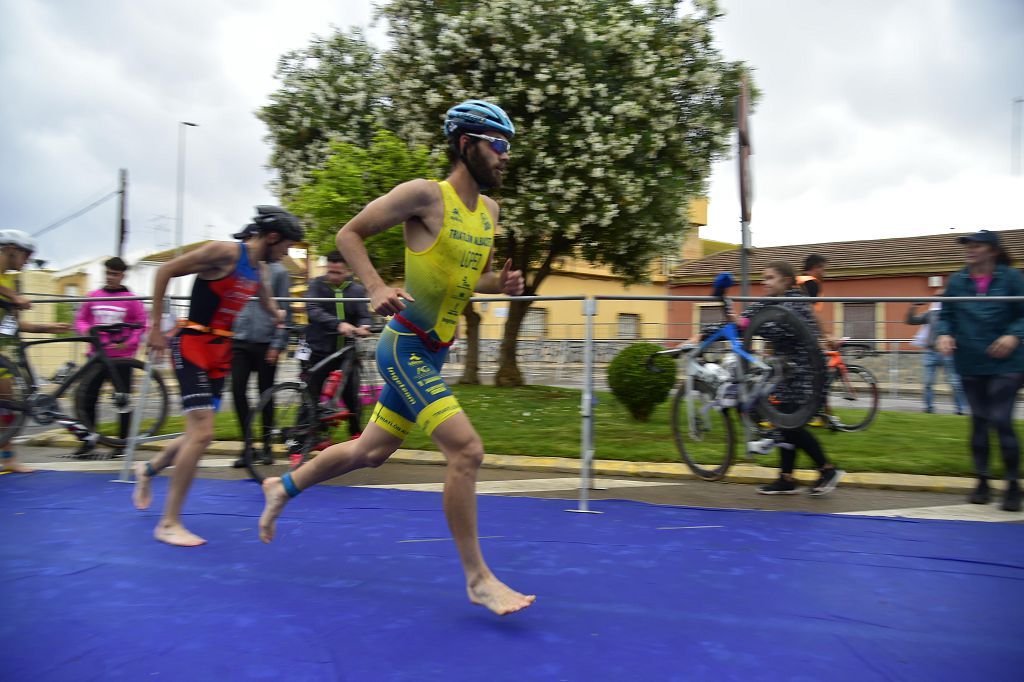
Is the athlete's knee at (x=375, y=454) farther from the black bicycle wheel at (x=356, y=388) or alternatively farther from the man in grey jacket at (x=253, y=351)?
the man in grey jacket at (x=253, y=351)

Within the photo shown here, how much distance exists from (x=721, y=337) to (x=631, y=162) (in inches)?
322

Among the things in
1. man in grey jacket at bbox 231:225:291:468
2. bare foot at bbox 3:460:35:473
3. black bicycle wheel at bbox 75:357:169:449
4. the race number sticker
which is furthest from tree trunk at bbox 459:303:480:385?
the race number sticker

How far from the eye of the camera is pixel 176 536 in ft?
13.5

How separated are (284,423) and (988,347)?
5381mm

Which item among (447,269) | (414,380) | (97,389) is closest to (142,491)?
(97,389)

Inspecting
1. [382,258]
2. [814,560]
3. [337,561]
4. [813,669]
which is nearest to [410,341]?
[337,561]

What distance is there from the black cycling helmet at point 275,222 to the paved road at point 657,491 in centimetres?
220

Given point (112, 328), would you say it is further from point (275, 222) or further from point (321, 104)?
point (321, 104)

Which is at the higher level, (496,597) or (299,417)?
(299,417)

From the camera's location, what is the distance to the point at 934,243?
30297 millimetres

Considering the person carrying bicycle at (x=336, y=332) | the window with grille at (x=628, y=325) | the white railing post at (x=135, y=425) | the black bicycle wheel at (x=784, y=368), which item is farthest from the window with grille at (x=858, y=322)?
the white railing post at (x=135, y=425)

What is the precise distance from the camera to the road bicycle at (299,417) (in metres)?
6.06

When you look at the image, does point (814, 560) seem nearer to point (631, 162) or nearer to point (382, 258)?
point (382, 258)

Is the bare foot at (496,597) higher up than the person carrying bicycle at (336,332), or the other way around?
the person carrying bicycle at (336,332)
